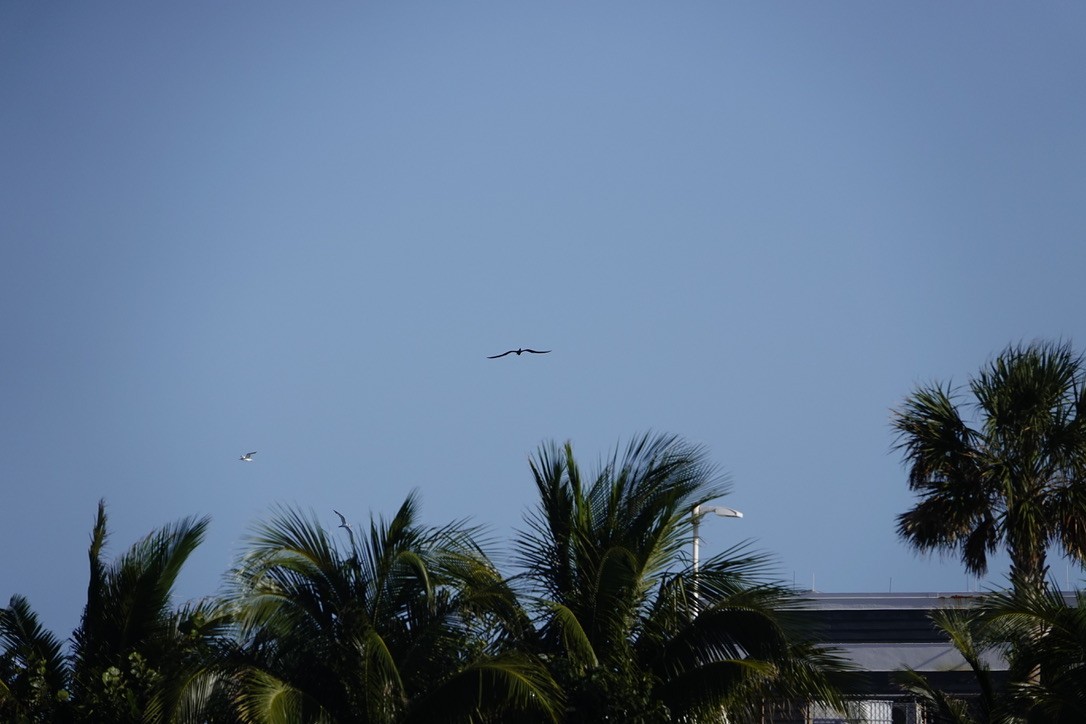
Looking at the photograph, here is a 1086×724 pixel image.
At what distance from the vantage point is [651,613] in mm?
17875

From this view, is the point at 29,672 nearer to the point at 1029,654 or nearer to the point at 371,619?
the point at 371,619

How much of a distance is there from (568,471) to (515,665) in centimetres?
293

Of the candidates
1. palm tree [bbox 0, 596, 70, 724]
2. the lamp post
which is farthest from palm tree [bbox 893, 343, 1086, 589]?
palm tree [bbox 0, 596, 70, 724]

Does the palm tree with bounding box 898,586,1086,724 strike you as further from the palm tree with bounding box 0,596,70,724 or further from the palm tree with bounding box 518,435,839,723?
the palm tree with bounding box 0,596,70,724

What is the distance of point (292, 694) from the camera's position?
54.2ft

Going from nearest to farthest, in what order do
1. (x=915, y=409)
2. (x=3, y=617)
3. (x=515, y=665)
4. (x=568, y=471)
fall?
(x=515, y=665) < (x=568, y=471) < (x=3, y=617) < (x=915, y=409)

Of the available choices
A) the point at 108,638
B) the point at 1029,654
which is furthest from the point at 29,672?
the point at 1029,654

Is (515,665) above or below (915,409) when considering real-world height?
below

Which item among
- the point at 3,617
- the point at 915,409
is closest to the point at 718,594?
the point at 915,409

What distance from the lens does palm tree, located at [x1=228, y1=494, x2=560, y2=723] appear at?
16891mm

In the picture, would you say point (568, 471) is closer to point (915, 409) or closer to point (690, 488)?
point (690, 488)

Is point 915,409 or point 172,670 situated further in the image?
point 915,409

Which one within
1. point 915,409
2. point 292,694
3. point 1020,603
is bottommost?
point 292,694

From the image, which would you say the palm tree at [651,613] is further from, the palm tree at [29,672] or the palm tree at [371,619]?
the palm tree at [29,672]
